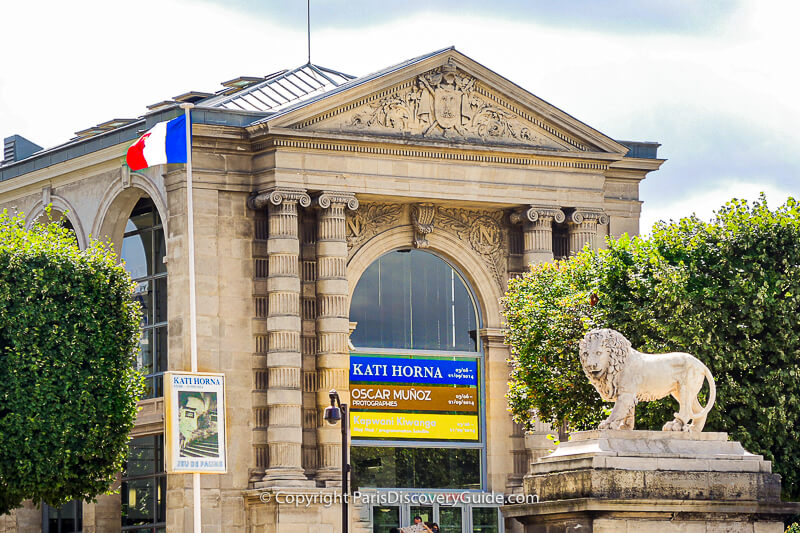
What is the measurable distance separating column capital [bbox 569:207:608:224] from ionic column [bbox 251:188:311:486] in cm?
973

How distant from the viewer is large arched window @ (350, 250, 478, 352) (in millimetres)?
57656

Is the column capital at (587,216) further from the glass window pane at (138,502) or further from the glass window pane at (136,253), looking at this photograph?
the glass window pane at (138,502)

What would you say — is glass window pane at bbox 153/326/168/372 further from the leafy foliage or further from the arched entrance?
the leafy foliage

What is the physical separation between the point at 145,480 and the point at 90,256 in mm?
11012

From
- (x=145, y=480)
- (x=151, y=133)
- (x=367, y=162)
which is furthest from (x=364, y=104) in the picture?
(x=145, y=480)

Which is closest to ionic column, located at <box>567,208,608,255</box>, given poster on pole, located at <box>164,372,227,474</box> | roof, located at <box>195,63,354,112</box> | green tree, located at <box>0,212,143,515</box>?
roof, located at <box>195,63,354,112</box>

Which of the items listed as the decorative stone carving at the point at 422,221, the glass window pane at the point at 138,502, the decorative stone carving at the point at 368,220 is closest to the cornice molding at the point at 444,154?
the decorative stone carving at the point at 422,221

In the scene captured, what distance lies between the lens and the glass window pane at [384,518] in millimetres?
56250

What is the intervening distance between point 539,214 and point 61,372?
18.4 m

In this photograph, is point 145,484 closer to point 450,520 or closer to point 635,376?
point 450,520

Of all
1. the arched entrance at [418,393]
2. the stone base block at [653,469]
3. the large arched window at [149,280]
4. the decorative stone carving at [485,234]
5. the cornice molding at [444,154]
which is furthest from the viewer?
the decorative stone carving at [485,234]

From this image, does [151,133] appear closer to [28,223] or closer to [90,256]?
[90,256]

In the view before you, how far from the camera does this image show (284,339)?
54.4m

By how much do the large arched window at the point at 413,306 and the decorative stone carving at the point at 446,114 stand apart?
4.45 m
